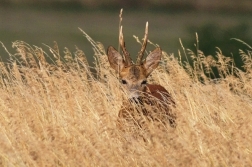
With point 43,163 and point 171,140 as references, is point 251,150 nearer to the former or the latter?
point 171,140

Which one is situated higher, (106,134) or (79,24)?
(79,24)

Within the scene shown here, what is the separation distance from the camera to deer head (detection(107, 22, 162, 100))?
7727 millimetres

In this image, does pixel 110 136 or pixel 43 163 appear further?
pixel 110 136

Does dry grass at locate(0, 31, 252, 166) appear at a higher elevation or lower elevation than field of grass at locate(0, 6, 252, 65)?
lower

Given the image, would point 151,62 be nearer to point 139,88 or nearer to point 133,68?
point 133,68

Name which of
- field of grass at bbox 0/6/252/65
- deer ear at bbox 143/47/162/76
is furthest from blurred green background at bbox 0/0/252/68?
deer ear at bbox 143/47/162/76

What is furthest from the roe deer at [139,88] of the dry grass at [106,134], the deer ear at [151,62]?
the dry grass at [106,134]

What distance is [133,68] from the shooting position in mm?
7922

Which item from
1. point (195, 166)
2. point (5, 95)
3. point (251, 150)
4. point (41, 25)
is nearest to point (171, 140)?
point (195, 166)

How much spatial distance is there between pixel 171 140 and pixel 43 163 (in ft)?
2.91

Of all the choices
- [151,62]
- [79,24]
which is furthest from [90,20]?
[151,62]

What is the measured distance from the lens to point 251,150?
574cm

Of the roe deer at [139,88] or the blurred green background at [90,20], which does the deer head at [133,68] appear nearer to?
the roe deer at [139,88]

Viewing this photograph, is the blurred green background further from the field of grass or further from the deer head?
the deer head
